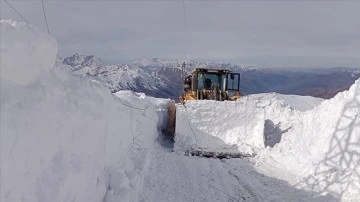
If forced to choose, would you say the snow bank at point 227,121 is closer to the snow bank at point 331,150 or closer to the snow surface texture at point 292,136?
the snow surface texture at point 292,136

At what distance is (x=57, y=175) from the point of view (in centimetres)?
412

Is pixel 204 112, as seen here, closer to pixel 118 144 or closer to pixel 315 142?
pixel 315 142

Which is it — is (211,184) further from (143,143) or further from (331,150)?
(331,150)

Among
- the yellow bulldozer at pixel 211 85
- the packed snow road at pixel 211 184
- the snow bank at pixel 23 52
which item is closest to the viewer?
the snow bank at pixel 23 52

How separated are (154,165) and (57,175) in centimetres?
632

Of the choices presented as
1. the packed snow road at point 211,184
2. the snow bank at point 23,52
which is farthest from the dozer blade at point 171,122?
the snow bank at point 23,52

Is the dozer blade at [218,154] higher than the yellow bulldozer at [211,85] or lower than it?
lower

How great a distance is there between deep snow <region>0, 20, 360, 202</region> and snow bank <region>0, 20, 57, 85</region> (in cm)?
1

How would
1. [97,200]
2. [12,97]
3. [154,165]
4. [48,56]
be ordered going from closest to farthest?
[12,97], [48,56], [97,200], [154,165]

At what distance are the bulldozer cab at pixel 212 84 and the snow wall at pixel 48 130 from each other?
13.3 meters

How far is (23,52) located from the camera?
12.7 ft

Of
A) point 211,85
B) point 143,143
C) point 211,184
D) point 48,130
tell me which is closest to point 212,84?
point 211,85

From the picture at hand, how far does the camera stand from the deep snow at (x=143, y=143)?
369 cm

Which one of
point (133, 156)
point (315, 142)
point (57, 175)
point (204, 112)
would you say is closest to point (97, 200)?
point (57, 175)
